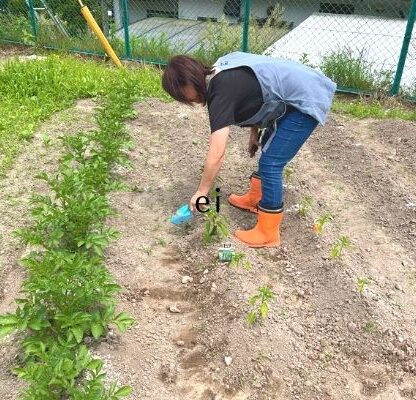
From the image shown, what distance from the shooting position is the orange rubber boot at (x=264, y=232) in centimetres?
321

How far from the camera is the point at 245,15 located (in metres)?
6.33

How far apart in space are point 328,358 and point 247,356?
415mm

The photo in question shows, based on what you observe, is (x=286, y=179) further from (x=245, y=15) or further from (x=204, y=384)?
(x=245, y=15)

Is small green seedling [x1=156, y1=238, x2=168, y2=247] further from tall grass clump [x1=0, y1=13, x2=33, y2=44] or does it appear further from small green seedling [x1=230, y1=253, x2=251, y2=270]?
tall grass clump [x1=0, y1=13, x2=33, y2=44]

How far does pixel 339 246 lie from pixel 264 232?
0.49 meters

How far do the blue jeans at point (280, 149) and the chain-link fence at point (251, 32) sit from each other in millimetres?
3487

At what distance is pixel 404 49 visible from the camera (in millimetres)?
5773

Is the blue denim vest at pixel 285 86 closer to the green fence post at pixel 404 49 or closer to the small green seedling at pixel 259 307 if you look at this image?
the small green seedling at pixel 259 307

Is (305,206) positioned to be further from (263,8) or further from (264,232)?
(263,8)

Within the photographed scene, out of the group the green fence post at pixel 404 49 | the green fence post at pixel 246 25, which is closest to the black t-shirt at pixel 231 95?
the green fence post at pixel 404 49

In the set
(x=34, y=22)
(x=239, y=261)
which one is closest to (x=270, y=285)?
(x=239, y=261)

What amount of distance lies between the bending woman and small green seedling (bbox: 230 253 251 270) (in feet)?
1.11

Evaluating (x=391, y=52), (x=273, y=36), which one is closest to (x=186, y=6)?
(x=273, y=36)

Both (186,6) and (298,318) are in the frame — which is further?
(186,6)
